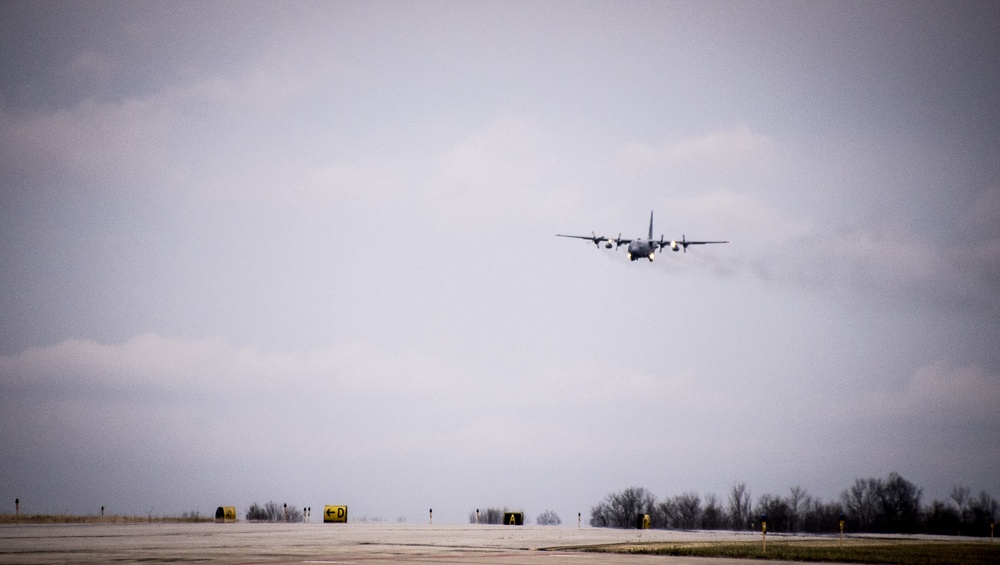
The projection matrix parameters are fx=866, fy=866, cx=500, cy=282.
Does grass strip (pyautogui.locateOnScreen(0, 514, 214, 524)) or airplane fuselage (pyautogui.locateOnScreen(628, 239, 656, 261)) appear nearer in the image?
grass strip (pyautogui.locateOnScreen(0, 514, 214, 524))

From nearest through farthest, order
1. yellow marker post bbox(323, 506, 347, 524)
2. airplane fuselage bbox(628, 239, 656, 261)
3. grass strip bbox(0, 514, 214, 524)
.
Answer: grass strip bbox(0, 514, 214, 524) < yellow marker post bbox(323, 506, 347, 524) < airplane fuselage bbox(628, 239, 656, 261)

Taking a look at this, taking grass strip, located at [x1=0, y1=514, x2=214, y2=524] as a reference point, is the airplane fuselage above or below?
above

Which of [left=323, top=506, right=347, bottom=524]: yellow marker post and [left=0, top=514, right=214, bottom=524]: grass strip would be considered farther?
[left=323, top=506, right=347, bottom=524]: yellow marker post

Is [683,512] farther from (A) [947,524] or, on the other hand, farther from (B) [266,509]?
(B) [266,509]

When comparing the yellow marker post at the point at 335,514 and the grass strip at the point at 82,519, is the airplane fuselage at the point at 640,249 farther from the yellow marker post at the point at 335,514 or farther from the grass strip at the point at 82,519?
the grass strip at the point at 82,519

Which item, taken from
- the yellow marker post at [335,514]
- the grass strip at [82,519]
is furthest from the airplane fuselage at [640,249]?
the grass strip at [82,519]

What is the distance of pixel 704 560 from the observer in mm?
28453

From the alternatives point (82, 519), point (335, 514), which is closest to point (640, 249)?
point (335, 514)

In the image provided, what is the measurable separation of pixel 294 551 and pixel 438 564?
630 centimetres

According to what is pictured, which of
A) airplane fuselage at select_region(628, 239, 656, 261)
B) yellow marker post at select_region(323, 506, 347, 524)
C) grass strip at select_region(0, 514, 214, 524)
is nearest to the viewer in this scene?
grass strip at select_region(0, 514, 214, 524)

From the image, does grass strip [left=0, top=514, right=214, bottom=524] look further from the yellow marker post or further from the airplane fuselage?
the airplane fuselage

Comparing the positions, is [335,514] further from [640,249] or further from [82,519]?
[640,249]

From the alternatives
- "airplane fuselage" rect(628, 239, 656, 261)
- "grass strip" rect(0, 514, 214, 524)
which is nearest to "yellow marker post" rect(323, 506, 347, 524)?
"grass strip" rect(0, 514, 214, 524)

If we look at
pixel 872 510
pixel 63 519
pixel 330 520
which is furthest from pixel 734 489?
pixel 63 519
